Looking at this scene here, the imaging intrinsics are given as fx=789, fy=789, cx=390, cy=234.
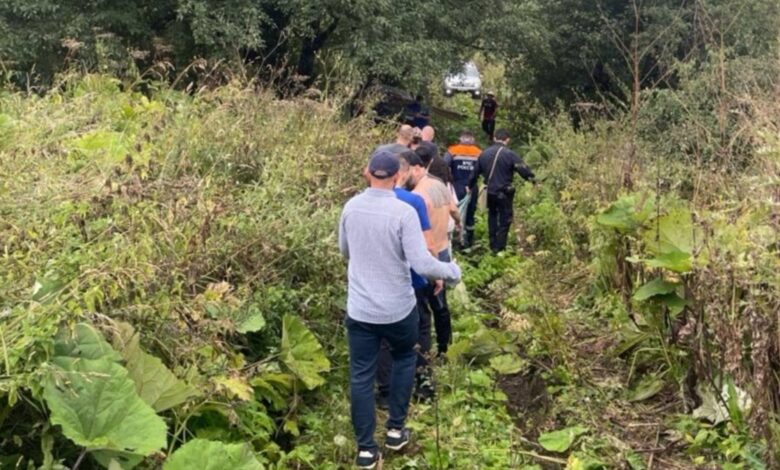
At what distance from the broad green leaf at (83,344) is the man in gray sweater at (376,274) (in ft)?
4.83

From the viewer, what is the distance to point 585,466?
15.1 feet

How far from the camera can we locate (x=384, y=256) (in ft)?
14.5

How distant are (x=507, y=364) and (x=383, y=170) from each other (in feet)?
7.58

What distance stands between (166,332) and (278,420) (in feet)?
3.78

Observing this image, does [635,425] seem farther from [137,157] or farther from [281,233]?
[137,157]

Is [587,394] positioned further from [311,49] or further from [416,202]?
[311,49]

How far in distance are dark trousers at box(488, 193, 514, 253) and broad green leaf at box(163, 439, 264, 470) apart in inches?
265

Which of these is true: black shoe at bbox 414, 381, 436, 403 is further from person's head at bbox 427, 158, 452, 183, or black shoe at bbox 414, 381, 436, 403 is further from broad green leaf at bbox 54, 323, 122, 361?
broad green leaf at bbox 54, 323, 122, 361

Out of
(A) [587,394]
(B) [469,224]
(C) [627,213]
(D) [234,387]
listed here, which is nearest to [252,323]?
(D) [234,387]

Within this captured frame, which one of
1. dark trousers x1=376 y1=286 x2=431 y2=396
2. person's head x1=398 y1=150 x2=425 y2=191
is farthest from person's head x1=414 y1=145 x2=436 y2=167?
dark trousers x1=376 y1=286 x2=431 y2=396

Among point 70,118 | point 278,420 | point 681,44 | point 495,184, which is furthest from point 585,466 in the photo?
point 681,44

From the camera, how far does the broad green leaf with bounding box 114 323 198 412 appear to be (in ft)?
11.9

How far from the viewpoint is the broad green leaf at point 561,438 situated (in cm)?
485

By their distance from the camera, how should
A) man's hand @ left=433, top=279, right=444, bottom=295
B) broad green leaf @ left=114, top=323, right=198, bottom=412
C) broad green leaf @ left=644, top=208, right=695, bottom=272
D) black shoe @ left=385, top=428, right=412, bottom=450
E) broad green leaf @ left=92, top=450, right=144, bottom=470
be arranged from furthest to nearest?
man's hand @ left=433, top=279, right=444, bottom=295
broad green leaf @ left=644, top=208, right=695, bottom=272
black shoe @ left=385, top=428, right=412, bottom=450
broad green leaf @ left=114, top=323, right=198, bottom=412
broad green leaf @ left=92, top=450, right=144, bottom=470
